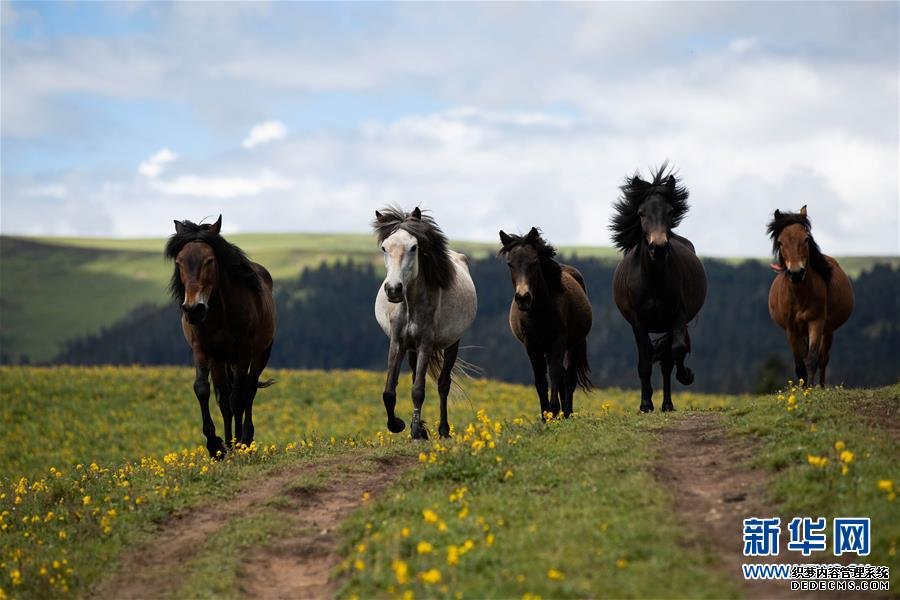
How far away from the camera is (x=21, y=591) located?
11.6 meters

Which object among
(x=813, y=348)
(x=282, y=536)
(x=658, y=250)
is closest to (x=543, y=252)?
(x=658, y=250)

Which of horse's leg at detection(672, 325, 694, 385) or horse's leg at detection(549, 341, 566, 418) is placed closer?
horse's leg at detection(549, 341, 566, 418)

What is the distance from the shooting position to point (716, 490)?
1155 cm

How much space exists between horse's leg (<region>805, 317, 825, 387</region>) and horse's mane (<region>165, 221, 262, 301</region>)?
9.90 metres

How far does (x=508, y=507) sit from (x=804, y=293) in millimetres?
10340

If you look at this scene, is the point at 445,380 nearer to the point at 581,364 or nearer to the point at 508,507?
the point at 581,364

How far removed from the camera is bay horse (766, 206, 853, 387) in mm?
18828

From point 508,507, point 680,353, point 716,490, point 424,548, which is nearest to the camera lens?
point 424,548

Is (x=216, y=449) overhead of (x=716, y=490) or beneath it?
beneath

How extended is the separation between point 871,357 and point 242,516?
130034 mm

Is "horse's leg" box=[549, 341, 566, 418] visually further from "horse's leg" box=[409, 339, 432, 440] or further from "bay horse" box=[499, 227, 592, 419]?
"horse's leg" box=[409, 339, 432, 440]

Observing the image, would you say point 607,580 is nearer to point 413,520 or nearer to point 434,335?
point 413,520

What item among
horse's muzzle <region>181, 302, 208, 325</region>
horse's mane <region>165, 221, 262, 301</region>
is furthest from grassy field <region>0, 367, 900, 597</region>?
horse's mane <region>165, 221, 262, 301</region>

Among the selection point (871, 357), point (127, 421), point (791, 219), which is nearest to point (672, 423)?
point (791, 219)
